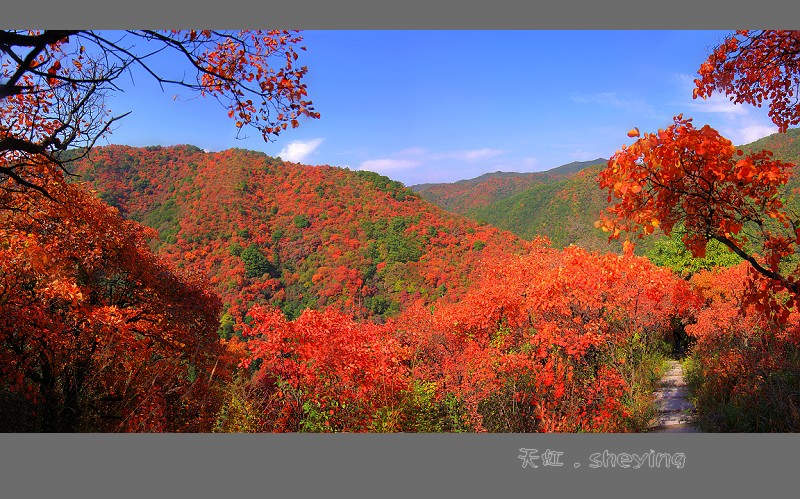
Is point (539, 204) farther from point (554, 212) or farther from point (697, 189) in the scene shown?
point (697, 189)

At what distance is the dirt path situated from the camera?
354 cm

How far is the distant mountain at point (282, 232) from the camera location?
215 inches

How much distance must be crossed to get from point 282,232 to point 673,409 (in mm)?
4513

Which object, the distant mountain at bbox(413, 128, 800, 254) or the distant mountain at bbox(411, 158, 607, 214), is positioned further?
the distant mountain at bbox(413, 128, 800, 254)

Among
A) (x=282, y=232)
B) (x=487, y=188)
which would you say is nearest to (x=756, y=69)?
(x=282, y=232)

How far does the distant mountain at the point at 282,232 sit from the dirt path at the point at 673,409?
2488 millimetres

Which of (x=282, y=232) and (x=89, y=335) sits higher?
(x=282, y=232)

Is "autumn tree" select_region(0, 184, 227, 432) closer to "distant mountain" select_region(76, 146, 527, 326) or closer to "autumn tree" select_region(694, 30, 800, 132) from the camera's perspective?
"distant mountain" select_region(76, 146, 527, 326)

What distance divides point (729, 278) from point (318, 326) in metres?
8.08

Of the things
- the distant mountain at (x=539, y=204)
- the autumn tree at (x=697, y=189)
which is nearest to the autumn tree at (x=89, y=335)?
the autumn tree at (x=697, y=189)

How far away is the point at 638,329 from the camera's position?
16.5 ft

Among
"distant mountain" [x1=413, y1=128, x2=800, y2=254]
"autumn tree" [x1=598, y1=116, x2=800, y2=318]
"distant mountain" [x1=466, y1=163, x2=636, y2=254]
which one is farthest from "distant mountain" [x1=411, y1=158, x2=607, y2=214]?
"autumn tree" [x1=598, y1=116, x2=800, y2=318]

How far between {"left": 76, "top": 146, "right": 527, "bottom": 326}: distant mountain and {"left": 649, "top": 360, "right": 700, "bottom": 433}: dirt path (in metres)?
2.49

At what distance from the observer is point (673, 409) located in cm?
386
